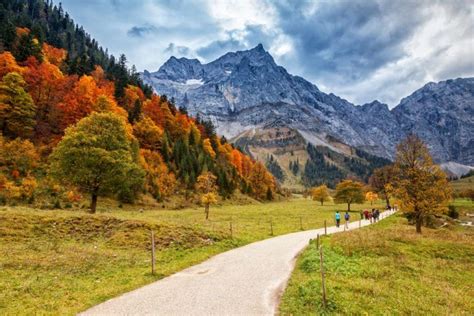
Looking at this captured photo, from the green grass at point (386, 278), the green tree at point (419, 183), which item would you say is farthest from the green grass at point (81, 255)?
the green tree at point (419, 183)

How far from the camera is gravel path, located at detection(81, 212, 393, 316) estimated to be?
1142 centimetres

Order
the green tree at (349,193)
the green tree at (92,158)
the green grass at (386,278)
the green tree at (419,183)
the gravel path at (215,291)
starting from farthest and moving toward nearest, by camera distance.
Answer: the green tree at (349,193), the green tree at (92,158), the green tree at (419,183), the green grass at (386,278), the gravel path at (215,291)

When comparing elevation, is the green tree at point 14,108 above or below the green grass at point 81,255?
above

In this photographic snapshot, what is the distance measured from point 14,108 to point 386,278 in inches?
2625

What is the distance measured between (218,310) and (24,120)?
6258 cm

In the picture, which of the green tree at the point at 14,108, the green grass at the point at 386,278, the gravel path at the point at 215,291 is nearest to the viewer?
the gravel path at the point at 215,291

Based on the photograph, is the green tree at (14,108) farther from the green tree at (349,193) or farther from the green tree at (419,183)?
the green tree at (349,193)

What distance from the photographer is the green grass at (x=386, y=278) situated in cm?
1211

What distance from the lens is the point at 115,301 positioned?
40.7ft

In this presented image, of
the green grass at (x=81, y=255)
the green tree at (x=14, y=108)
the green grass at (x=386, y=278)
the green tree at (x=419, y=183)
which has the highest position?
the green tree at (x=14, y=108)

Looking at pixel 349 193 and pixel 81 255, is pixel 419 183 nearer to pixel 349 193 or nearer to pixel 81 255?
pixel 81 255

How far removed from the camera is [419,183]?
38.2 m

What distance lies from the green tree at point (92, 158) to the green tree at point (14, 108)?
69.7 ft

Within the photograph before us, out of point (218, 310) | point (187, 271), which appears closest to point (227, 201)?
point (187, 271)
